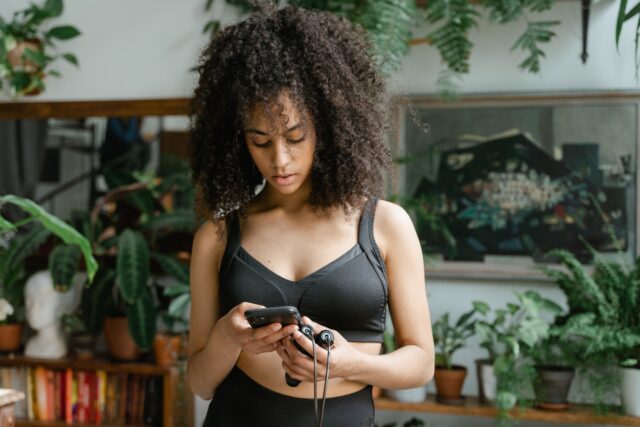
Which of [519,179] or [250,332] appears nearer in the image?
[250,332]

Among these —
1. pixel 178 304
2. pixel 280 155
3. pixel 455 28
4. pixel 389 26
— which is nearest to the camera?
pixel 280 155

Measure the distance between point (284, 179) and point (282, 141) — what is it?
0.07 metres

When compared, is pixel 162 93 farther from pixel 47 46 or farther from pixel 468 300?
pixel 468 300

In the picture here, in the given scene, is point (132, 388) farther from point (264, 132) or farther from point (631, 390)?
point (264, 132)

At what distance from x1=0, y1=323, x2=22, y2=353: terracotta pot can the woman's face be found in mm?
2341

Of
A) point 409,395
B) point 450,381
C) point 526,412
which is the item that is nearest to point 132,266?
point 409,395

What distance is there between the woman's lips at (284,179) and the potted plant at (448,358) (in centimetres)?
168

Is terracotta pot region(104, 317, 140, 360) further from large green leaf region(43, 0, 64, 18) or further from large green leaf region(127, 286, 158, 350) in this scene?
large green leaf region(43, 0, 64, 18)

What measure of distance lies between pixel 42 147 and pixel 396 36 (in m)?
1.76

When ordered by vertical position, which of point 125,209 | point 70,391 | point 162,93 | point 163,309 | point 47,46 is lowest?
point 70,391

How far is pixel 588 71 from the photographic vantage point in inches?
116

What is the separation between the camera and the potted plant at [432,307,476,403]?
286 centimetres

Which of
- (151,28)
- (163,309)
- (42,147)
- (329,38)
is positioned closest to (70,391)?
(163,309)

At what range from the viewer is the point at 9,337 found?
10.8 feet
